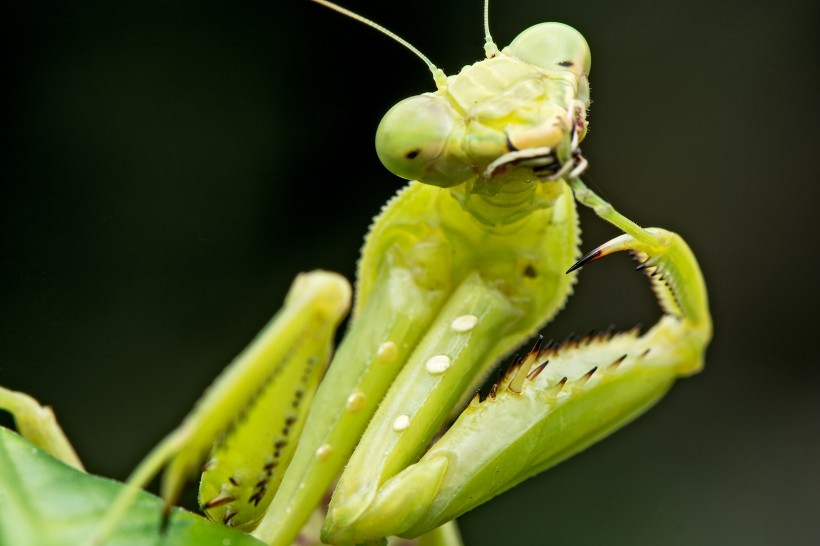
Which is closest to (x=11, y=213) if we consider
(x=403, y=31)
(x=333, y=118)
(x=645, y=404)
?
(x=333, y=118)

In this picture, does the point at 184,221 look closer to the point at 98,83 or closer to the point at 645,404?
the point at 98,83

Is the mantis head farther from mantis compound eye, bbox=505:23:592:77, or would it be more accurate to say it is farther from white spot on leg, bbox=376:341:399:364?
white spot on leg, bbox=376:341:399:364

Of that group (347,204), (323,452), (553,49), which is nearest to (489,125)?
(553,49)

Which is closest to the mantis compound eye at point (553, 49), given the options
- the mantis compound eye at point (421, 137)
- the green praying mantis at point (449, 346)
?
the green praying mantis at point (449, 346)

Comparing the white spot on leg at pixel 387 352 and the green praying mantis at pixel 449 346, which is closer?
the green praying mantis at pixel 449 346

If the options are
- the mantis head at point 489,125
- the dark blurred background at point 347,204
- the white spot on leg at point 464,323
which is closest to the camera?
the mantis head at point 489,125

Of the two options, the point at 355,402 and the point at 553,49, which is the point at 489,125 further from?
the point at 355,402

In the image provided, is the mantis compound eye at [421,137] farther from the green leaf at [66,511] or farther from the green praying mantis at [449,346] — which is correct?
the green leaf at [66,511]
